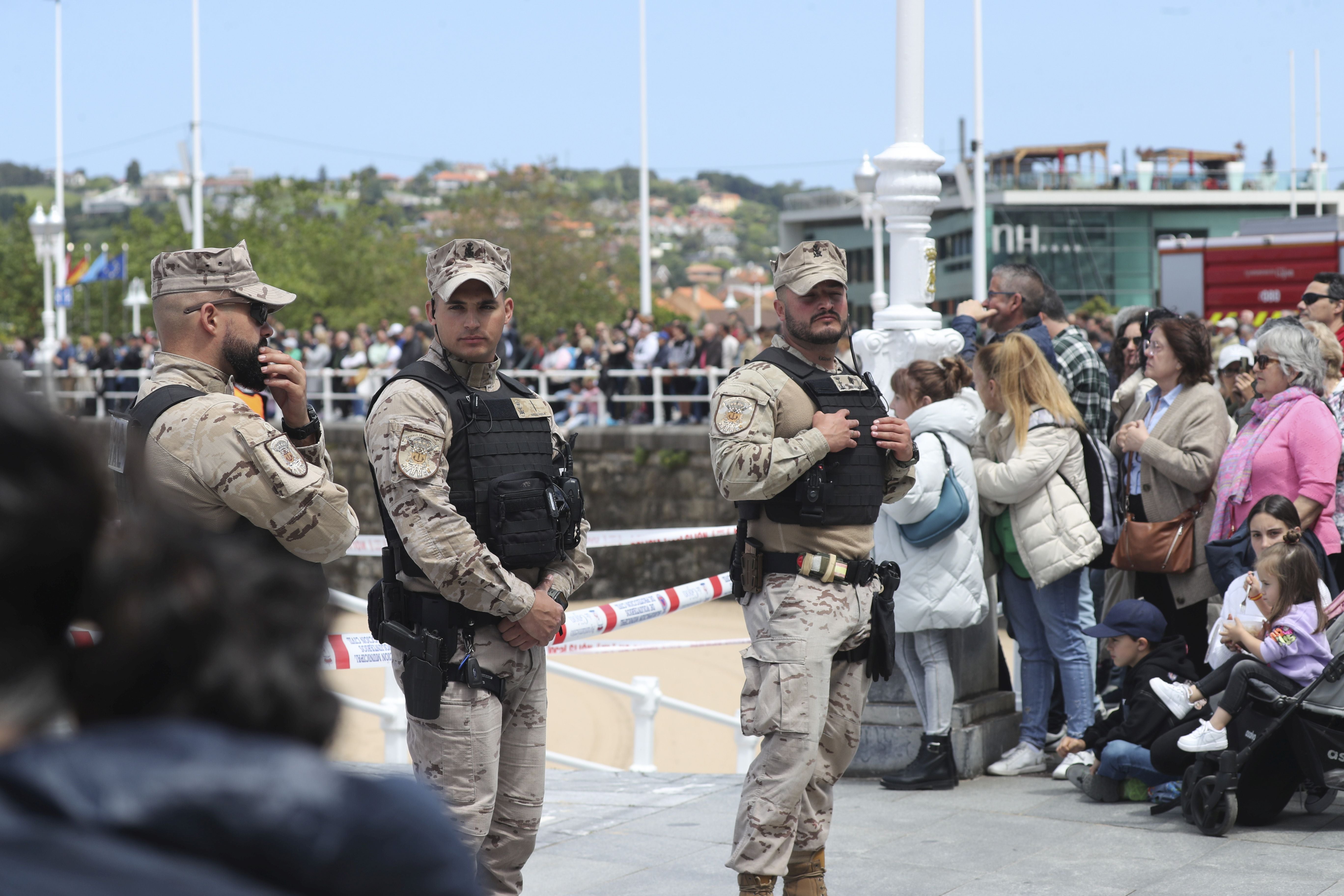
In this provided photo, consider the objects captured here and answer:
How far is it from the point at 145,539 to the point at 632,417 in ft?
67.9

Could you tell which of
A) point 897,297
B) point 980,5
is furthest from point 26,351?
point 897,297

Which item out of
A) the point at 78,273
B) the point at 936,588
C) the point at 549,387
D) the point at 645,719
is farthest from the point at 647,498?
the point at 78,273

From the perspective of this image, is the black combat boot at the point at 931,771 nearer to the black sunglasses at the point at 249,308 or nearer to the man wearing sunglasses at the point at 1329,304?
the man wearing sunglasses at the point at 1329,304

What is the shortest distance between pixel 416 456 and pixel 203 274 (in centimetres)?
77

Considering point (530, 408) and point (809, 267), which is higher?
point (809, 267)

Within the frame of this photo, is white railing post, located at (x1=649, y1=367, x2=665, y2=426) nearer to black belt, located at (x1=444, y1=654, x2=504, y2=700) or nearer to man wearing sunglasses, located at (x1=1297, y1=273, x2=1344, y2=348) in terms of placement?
man wearing sunglasses, located at (x1=1297, y1=273, x2=1344, y2=348)

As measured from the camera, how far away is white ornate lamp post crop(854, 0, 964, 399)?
627 centimetres

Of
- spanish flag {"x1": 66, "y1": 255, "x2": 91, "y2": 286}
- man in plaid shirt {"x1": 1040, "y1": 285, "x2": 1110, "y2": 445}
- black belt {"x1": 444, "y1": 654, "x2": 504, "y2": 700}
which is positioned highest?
spanish flag {"x1": 66, "y1": 255, "x2": 91, "y2": 286}

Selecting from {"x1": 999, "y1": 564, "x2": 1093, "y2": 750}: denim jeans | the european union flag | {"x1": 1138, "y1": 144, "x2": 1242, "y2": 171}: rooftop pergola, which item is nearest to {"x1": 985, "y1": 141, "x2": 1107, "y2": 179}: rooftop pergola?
{"x1": 1138, "y1": 144, "x2": 1242, "y2": 171}: rooftop pergola

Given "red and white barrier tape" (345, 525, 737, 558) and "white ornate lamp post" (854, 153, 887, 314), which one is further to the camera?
"white ornate lamp post" (854, 153, 887, 314)

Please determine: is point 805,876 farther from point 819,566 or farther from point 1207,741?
point 1207,741

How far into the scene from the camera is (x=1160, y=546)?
19.9ft

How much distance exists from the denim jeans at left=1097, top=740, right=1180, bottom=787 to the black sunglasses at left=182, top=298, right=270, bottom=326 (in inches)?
142

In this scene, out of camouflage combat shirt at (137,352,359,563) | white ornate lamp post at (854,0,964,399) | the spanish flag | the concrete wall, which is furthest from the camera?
the spanish flag
